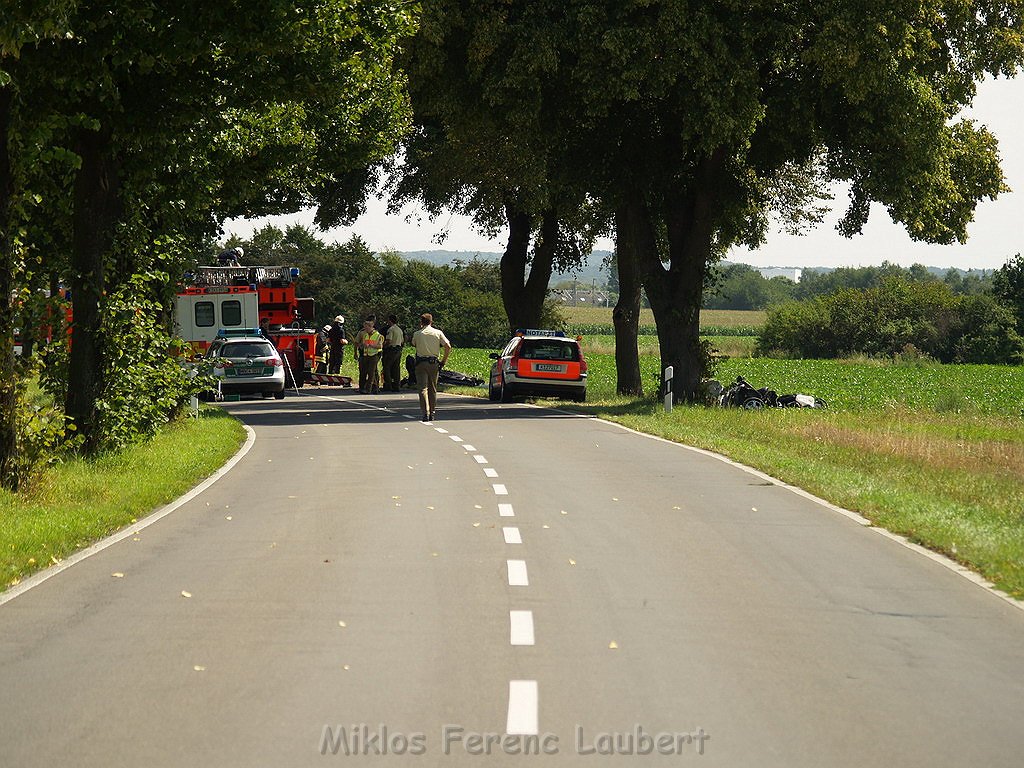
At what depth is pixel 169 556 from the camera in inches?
451

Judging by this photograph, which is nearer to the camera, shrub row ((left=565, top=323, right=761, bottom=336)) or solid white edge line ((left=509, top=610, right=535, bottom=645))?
solid white edge line ((left=509, top=610, right=535, bottom=645))

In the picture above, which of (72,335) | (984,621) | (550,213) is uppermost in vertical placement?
(550,213)

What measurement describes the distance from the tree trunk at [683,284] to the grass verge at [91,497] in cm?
1347

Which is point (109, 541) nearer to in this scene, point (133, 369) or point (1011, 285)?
point (133, 369)

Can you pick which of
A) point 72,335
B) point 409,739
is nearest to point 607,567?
point 409,739

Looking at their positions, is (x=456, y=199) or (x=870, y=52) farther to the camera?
(x=456, y=199)

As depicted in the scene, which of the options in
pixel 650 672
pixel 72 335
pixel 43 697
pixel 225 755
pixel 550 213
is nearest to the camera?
pixel 225 755

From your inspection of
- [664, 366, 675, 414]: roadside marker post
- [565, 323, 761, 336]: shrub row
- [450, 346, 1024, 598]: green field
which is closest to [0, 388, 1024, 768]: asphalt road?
[450, 346, 1024, 598]: green field

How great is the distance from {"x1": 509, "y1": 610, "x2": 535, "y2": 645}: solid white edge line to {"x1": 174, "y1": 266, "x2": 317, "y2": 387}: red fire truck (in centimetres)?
3076

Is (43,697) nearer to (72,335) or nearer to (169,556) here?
(169,556)

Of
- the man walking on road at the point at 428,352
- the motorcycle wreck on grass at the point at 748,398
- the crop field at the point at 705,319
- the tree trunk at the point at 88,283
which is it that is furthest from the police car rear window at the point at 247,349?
the crop field at the point at 705,319

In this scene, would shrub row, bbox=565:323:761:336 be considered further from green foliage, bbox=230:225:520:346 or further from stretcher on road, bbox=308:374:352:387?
stretcher on road, bbox=308:374:352:387

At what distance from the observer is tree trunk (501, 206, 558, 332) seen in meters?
42.8

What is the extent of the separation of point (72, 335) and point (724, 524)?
9.33 meters
